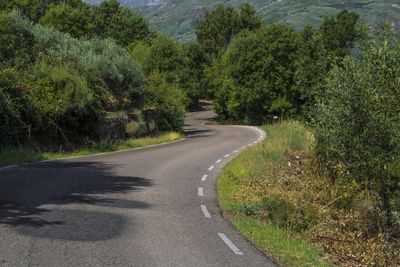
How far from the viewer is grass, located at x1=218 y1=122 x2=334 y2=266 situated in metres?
8.27

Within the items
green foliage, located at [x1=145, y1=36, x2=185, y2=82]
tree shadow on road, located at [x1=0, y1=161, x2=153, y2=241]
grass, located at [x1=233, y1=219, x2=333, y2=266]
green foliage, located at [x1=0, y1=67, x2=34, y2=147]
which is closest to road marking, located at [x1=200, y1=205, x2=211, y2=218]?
grass, located at [x1=233, y1=219, x2=333, y2=266]

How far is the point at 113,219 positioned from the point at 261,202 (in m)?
4.04

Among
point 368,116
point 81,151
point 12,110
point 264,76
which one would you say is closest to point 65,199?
point 368,116

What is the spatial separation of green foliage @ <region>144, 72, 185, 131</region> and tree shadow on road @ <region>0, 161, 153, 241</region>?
18941 millimetres

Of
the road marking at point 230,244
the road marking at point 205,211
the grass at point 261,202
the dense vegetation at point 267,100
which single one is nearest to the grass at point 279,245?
the grass at point 261,202

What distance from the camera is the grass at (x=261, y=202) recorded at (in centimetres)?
827

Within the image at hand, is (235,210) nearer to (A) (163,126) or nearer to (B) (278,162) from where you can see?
(B) (278,162)

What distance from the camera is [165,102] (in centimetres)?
3700

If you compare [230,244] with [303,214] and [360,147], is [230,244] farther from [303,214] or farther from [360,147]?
[360,147]

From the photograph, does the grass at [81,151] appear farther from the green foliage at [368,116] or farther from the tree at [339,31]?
the tree at [339,31]

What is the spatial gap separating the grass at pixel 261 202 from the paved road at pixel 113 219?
0.33m

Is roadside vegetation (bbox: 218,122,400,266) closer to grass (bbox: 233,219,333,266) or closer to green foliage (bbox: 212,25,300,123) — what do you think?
grass (bbox: 233,219,333,266)

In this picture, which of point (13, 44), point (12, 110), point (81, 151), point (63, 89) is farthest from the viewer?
point (13, 44)

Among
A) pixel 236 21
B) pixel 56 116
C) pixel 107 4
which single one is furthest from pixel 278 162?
pixel 236 21
